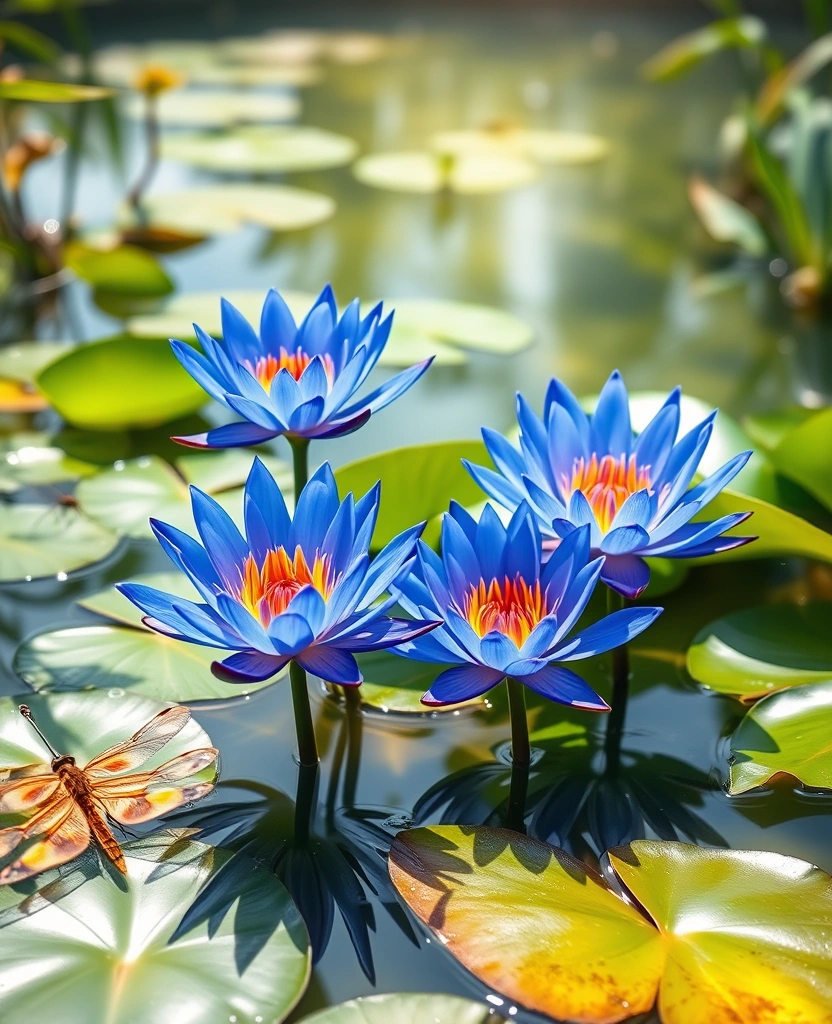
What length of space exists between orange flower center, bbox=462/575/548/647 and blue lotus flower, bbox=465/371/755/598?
60 mm

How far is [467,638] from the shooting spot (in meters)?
0.80

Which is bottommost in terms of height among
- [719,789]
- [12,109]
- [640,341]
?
[719,789]

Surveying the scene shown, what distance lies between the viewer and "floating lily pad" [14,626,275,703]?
103cm

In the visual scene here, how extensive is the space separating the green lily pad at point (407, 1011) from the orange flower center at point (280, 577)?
11.5 inches

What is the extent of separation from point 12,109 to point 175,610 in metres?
2.65

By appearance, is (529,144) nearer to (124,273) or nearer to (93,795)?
(124,273)

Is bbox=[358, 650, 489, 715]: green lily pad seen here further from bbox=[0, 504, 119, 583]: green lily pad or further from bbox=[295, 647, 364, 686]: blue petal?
bbox=[0, 504, 119, 583]: green lily pad

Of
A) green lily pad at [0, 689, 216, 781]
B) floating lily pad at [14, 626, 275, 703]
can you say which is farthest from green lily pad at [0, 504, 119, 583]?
green lily pad at [0, 689, 216, 781]

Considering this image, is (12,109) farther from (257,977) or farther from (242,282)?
(257,977)

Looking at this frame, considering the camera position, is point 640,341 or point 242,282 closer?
point 640,341

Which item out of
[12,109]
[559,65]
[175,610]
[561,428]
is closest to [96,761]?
[175,610]

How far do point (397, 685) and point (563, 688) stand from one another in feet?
0.85

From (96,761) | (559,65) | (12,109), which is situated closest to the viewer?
(96,761)

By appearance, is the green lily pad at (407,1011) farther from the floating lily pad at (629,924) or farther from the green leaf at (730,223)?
the green leaf at (730,223)
